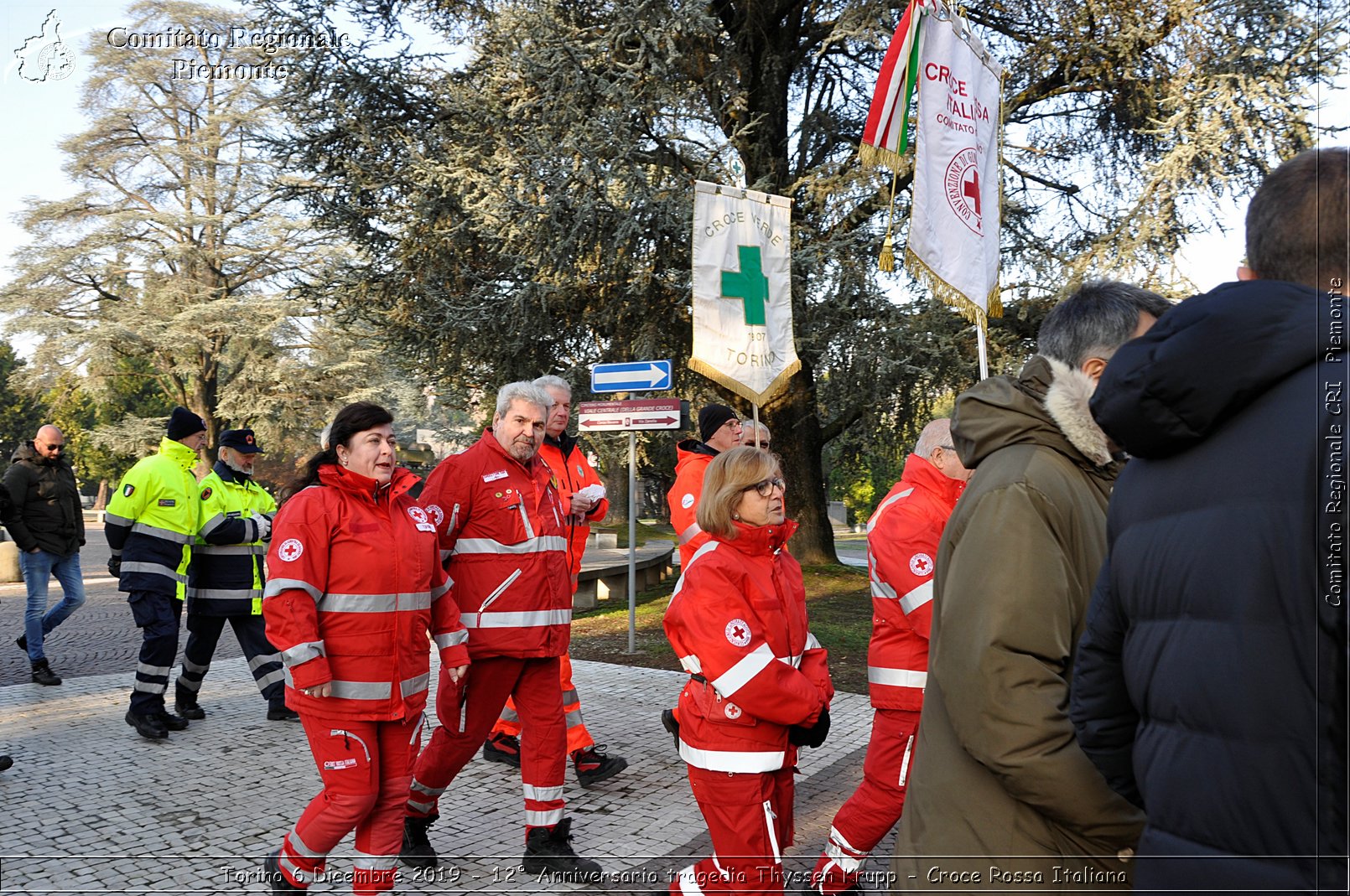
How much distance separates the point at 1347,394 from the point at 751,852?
2.47 metres

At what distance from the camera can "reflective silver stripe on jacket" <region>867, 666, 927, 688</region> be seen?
3.73m

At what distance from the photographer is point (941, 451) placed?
13.3ft

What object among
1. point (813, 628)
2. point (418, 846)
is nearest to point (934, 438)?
point (418, 846)

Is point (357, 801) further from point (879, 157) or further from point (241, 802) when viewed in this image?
point (879, 157)

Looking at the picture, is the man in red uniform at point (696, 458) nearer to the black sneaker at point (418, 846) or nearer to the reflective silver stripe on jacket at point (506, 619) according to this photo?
the reflective silver stripe on jacket at point (506, 619)

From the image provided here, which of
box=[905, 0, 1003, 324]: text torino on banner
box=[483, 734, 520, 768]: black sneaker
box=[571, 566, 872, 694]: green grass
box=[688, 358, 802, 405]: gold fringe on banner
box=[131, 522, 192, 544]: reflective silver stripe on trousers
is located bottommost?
box=[571, 566, 872, 694]: green grass

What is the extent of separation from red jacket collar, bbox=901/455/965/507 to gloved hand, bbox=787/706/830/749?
114cm

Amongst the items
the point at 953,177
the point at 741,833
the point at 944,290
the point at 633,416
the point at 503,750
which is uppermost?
the point at 953,177

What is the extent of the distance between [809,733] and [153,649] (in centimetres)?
510

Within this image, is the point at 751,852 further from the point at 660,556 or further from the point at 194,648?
the point at 660,556

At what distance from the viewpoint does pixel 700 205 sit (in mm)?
6961

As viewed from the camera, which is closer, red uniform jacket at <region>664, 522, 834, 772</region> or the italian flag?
red uniform jacket at <region>664, 522, 834, 772</region>

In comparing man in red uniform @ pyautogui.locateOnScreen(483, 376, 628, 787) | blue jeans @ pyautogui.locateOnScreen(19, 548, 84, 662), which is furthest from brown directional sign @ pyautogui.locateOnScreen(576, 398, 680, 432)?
blue jeans @ pyautogui.locateOnScreen(19, 548, 84, 662)

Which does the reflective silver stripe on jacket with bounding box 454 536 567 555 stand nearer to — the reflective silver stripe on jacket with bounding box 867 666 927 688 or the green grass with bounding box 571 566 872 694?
the reflective silver stripe on jacket with bounding box 867 666 927 688
